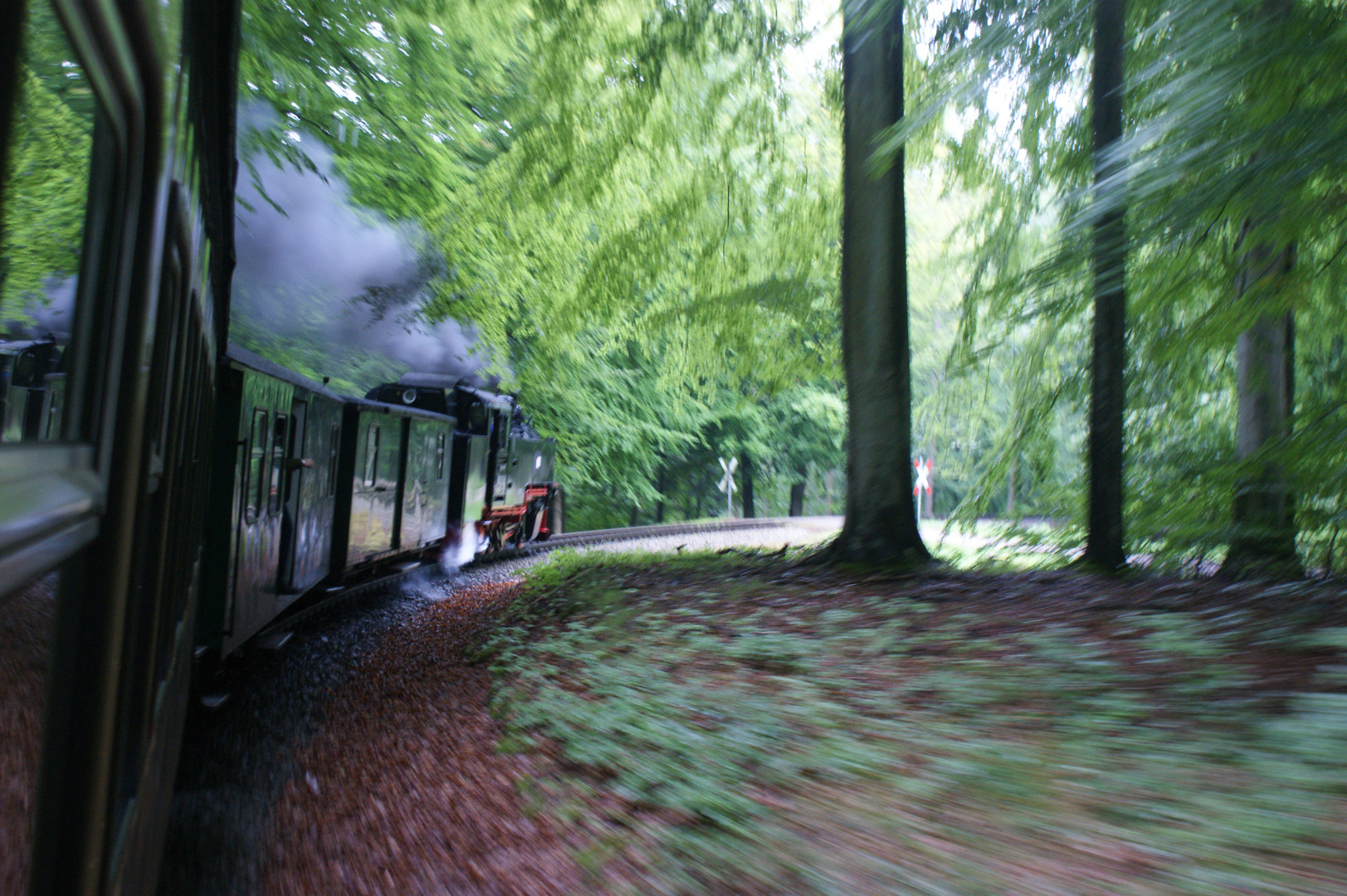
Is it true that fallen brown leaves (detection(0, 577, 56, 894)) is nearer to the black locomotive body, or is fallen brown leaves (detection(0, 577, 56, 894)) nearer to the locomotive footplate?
the black locomotive body

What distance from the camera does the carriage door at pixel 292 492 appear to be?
6.69m

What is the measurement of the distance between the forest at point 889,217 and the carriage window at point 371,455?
4321 millimetres

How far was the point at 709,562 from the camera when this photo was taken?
9547mm

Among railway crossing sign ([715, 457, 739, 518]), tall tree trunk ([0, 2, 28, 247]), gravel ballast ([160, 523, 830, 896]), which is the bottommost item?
gravel ballast ([160, 523, 830, 896])

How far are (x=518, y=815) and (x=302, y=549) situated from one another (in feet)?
13.7

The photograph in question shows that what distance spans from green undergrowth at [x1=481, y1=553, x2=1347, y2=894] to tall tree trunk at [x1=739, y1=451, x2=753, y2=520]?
24.7 metres

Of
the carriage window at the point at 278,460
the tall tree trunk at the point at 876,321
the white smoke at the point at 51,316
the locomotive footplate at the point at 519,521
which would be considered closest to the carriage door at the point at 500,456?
the locomotive footplate at the point at 519,521

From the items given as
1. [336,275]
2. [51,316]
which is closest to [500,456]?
[336,275]

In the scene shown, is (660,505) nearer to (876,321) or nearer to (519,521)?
(519,521)

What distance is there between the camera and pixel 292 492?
22.4 feet

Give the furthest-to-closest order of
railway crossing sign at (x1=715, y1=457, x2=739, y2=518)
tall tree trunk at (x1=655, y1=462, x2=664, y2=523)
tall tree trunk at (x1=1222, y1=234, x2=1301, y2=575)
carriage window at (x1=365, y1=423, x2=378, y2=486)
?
tall tree trunk at (x1=655, y1=462, x2=664, y2=523) < railway crossing sign at (x1=715, y1=457, x2=739, y2=518) < carriage window at (x1=365, y1=423, x2=378, y2=486) < tall tree trunk at (x1=1222, y1=234, x2=1301, y2=575)

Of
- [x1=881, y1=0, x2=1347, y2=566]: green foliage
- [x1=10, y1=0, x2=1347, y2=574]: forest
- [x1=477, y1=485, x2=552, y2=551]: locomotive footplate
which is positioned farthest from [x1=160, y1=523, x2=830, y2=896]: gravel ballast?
[x1=477, y1=485, x2=552, y2=551]: locomotive footplate

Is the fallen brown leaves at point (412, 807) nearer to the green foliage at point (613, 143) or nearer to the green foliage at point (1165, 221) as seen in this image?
the green foliage at point (1165, 221)

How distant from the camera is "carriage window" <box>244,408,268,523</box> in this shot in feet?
18.4
